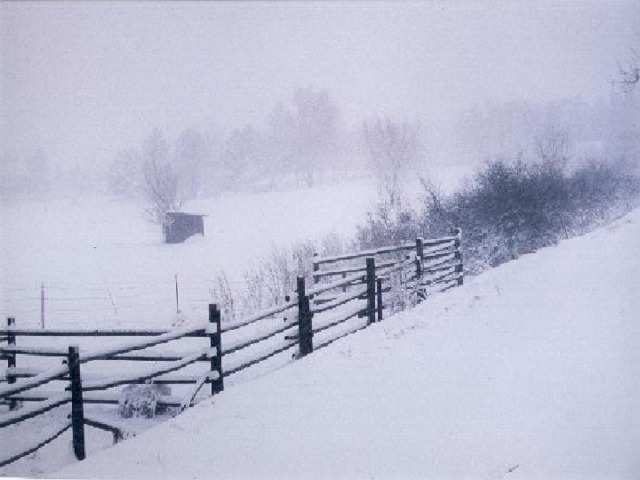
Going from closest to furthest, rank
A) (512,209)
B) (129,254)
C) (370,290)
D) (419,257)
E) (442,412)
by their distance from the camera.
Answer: (442,412) < (370,290) < (419,257) < (512,209) < (129,254)

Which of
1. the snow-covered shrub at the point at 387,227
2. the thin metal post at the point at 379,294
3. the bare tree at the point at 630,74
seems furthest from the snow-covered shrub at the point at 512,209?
the bare tree at the point at 630,74

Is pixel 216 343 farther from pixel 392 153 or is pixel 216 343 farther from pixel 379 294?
pixel 392 153

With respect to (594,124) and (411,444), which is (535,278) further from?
(411,444)

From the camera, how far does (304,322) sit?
655cm

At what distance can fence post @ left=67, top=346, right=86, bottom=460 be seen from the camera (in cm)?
430

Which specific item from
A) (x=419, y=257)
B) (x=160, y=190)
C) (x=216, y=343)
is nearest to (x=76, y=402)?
(x=216, y=343)

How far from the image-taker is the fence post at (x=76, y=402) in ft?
14.1

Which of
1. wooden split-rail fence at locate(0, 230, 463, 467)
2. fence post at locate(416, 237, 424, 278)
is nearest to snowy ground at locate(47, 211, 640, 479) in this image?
wooden split-rail fence at locate(0, 230, 463, 467)

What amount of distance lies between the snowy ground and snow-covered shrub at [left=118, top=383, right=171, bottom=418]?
727mm

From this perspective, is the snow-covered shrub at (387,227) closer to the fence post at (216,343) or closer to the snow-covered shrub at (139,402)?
the fence post at (216,343)

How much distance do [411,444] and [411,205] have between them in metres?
11.4

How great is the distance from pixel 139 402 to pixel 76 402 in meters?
1.02

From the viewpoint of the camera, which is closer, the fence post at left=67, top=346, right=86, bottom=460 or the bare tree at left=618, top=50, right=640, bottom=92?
the fence post at left=67, top=346, right=86, bottom=460

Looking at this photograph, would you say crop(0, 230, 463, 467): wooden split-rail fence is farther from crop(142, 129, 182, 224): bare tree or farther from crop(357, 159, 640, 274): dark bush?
crop(142, 129, 182, 224): bare tree
